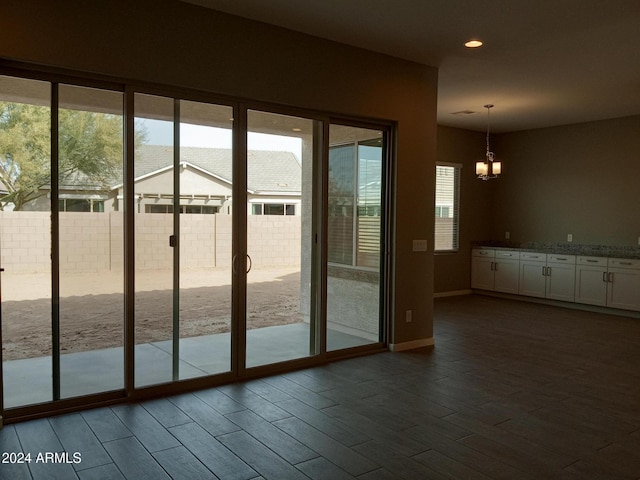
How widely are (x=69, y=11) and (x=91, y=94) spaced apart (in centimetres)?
55

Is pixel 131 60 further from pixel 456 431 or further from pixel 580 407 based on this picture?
pixel 580 407

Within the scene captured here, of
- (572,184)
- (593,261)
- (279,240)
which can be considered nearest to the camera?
(279,240)

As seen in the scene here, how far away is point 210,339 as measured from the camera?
13.9 ft

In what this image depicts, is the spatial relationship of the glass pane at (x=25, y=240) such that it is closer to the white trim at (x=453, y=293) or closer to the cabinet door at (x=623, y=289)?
the white trim at (x=453, y=293)

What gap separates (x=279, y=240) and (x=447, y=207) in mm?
Answer: 5203

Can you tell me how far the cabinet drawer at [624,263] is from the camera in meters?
7.12

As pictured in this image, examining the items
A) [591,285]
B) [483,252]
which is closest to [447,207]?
[483,252]

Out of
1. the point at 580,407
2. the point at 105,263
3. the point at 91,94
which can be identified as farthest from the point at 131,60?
the point at 580,407

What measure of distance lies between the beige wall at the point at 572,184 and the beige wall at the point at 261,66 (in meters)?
4.16

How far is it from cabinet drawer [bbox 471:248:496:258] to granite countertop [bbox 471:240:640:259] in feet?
Answer: 0.27

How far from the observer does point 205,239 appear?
4.14m

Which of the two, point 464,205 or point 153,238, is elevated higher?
point 464,205

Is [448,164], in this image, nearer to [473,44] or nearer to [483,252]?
[483,252]

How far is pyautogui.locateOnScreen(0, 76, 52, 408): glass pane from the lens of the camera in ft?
11.2
